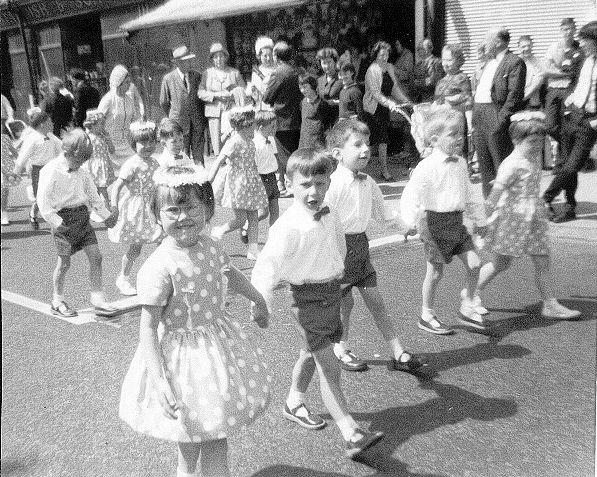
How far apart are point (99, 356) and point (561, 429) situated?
206 cm

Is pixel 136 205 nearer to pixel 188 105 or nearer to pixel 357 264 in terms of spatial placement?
pixel 357 264

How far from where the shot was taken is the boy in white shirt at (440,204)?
12.0 feet

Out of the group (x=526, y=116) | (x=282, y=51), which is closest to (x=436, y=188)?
(x=526, y=116)

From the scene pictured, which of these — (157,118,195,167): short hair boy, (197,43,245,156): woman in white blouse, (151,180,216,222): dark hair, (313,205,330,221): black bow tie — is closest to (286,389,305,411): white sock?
(313,205,330,221): black bow tie

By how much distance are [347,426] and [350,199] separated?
1082mm

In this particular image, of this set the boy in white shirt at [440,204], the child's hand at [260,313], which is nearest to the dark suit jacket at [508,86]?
the boy in white shirt at [440,204]

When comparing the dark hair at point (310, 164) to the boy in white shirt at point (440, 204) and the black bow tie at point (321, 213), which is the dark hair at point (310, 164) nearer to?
the black bow tie at point (321, 213)

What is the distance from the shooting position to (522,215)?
3.84 m

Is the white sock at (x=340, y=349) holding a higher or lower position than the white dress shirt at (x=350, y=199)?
lower

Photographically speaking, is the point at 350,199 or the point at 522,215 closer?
the point at 350,199

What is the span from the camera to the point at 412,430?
2801mm

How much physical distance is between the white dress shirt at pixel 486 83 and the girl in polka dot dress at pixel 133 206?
1.88 metres

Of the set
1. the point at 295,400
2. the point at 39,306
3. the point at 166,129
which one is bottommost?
the point at 295,400

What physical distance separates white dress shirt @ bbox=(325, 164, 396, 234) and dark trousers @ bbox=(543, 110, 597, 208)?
1.16 metres
